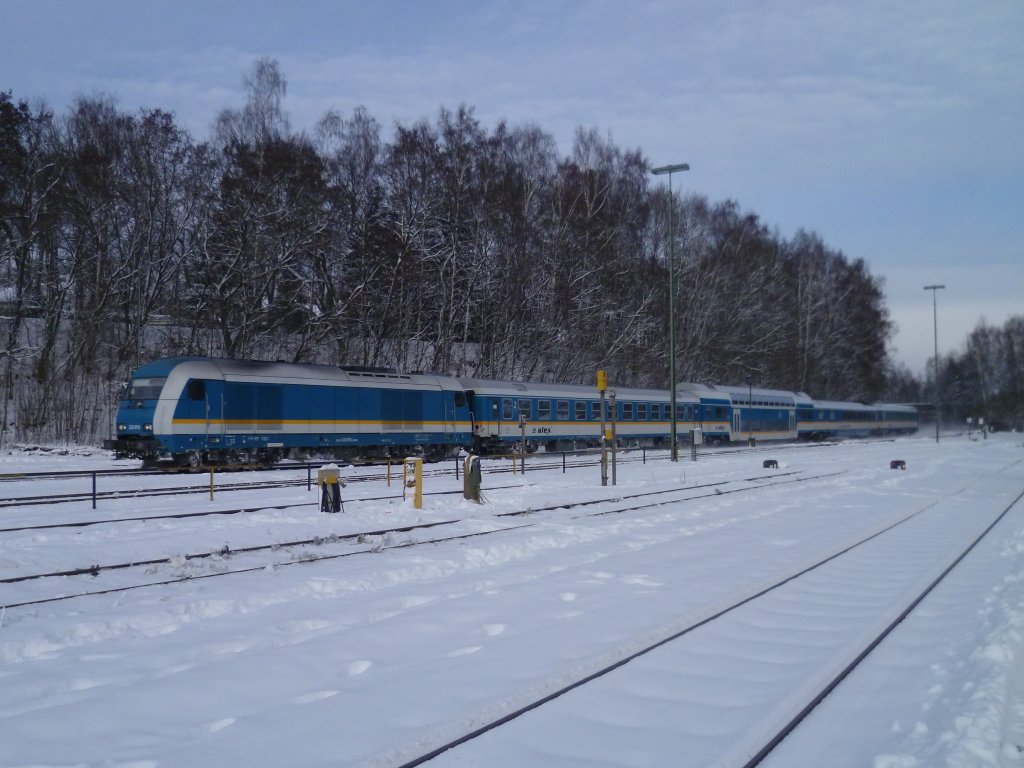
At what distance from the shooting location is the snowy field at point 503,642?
17.9 feet

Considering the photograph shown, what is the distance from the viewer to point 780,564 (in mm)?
11766

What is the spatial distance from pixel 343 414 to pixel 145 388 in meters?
6.40

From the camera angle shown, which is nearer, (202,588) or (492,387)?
(202,588)

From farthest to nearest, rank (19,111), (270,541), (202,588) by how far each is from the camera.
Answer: (19,111) → (270,541) → (202,588)

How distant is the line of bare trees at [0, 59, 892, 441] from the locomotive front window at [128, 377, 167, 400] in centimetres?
1047

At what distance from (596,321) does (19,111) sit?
100 ft

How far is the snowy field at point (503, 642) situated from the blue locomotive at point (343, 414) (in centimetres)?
829

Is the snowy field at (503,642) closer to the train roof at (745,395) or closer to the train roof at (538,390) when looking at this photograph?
the train roof at (538,390)

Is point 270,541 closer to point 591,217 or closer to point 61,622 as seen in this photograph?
point 61,622

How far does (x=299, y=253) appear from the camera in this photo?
128 ft

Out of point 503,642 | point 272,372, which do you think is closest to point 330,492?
point 503,642

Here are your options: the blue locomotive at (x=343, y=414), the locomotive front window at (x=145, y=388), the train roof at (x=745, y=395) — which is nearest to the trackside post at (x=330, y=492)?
the blue locomotive at (x=343, y=414)

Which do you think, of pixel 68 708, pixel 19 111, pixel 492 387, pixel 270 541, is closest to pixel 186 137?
pixel 19 111

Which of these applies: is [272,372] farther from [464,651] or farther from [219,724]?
[219,724]
